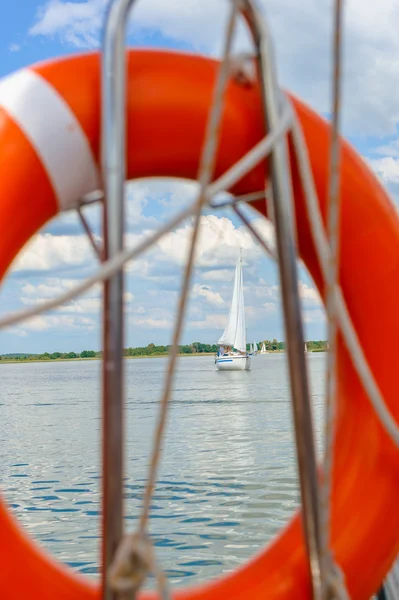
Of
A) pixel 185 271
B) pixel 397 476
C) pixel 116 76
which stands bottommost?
pixel 397 476

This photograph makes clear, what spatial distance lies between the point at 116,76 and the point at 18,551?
897 millimetres

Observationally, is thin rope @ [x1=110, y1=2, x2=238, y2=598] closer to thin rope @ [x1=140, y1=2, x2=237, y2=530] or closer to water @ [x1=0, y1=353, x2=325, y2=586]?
thin rope @ [x1=140, y1=2, x2=237, y2=530]

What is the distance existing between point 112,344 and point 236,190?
2.01 feet

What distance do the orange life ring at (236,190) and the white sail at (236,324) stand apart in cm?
2436

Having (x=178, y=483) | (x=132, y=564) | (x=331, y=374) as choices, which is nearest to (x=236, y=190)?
(x=331, y=374)

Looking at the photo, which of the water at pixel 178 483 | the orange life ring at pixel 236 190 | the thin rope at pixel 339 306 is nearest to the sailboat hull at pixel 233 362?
the water at pixel 178 483

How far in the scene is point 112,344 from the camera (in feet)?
4.61

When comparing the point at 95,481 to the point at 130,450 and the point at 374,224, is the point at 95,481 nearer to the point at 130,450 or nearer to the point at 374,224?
the point at 130,450

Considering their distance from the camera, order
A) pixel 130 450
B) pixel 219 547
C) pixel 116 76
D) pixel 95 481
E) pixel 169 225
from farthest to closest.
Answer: pixel 130 450 < pixel 95 481 < pixel 219 547 < pixel 116 76 < pixel 169 225

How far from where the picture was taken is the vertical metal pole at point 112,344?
55.4 inches

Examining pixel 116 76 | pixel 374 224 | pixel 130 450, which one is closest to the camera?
pixel 116 76

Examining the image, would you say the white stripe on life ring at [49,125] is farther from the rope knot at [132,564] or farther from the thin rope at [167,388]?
the rope knot at [132,564]

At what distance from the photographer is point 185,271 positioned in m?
1.46

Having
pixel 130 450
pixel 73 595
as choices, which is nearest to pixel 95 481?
pixel 130 450
